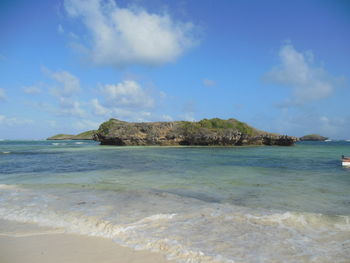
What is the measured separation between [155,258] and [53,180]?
9.51m

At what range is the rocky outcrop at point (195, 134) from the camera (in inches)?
2180

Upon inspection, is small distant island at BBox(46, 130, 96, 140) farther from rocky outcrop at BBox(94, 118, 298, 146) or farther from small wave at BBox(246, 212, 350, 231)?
small wave at BBox(246, 212, 350, 231)

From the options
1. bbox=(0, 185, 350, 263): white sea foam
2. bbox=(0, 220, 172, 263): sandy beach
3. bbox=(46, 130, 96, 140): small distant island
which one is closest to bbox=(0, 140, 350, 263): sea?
bbox=(0, 185, 350, 263): white sea foam

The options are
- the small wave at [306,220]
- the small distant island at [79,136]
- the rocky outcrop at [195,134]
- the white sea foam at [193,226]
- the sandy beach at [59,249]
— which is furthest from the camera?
the small distant island at [79,136]

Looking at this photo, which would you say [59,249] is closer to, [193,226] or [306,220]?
[193,226]

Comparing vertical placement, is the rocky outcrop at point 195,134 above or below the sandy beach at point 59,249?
above

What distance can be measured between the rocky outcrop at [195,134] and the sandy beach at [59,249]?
5122 cm

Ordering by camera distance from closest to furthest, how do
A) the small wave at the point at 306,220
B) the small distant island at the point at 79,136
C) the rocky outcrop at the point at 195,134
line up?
1. the small wave at the point at 306,220
2. the rocky outcrop at the point at 195,134
3. the small distant island at the point at 79,136

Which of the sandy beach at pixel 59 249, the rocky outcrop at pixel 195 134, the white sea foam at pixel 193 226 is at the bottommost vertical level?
the sandy beach at pixel 59 249

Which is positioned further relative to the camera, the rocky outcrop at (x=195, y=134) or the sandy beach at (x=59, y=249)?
the rocky outcrop at (x=195, y=134)

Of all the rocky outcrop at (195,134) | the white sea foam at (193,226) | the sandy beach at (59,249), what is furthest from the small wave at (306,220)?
the rocky outcrop at (195,134)

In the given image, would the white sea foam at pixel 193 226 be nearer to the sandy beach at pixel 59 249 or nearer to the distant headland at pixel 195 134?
the sandy beach at pixel 59 249

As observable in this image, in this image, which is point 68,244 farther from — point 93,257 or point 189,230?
point 189,230

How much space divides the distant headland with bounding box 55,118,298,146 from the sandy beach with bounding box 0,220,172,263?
51218 millimetres
